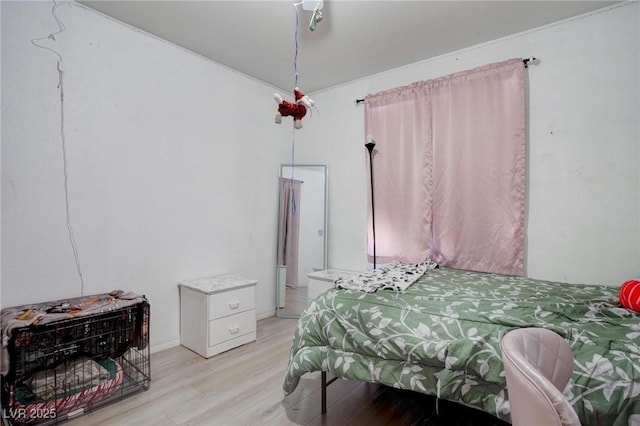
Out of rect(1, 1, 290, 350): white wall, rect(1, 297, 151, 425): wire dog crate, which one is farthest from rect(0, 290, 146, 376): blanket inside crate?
rect(1, 1, 290, 350): white wall

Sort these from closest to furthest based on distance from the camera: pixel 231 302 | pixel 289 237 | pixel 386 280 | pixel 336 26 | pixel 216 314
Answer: pixel 386 280 < pixel 336 26 < pixel 216 314 < pixel 231 302 < pixel 289 237

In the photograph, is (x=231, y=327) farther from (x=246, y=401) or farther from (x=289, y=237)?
(x=289, y=237)

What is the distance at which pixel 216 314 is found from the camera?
2510mm

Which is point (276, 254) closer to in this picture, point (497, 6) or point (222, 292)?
point (222, 292)

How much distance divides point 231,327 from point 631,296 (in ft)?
8.49

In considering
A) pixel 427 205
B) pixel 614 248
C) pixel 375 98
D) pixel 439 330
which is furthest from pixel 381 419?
pixel 375 98

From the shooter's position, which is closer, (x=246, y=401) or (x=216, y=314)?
(x=246, y=401)

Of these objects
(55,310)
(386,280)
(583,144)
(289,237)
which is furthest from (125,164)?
(583,144)

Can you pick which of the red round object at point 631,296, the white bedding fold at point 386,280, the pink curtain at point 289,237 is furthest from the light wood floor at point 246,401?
the pink curtain at point 289,237

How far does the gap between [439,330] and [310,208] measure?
234 centimetres

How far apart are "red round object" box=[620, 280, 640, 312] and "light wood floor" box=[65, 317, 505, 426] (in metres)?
0.92

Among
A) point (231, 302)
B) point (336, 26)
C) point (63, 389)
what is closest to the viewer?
point (63, 389)

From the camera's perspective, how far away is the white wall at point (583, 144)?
2.09 metres

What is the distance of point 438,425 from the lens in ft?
5.41
